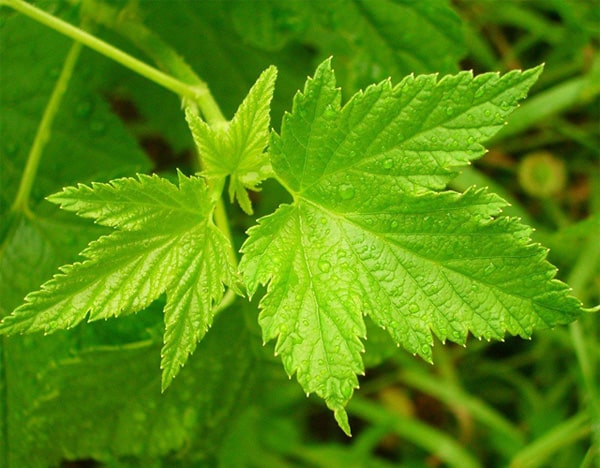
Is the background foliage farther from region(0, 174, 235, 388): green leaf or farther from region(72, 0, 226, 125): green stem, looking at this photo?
region(0, 174, 235, 388): green leaf

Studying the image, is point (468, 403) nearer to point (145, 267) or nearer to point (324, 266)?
point (324, 266)

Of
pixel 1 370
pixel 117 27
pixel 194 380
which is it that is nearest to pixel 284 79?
pixel 117 27

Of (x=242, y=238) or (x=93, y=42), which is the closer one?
(x=93, y=42)

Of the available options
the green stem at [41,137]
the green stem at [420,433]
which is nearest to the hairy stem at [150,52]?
the green stem at [41,137]

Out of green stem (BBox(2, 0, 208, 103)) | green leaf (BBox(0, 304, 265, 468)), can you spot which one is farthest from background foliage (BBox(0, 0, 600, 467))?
green stem (BBox(2, 0, 208, 103))

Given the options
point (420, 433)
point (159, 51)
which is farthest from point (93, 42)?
point (420, 433)

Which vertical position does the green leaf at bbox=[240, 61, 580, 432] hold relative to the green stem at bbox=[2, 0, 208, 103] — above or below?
below

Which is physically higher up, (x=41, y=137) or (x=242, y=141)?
(x=41, y=137)

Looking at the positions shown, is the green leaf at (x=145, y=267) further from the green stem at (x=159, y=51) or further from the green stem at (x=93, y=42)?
the green stem at (x=93, y=42)
